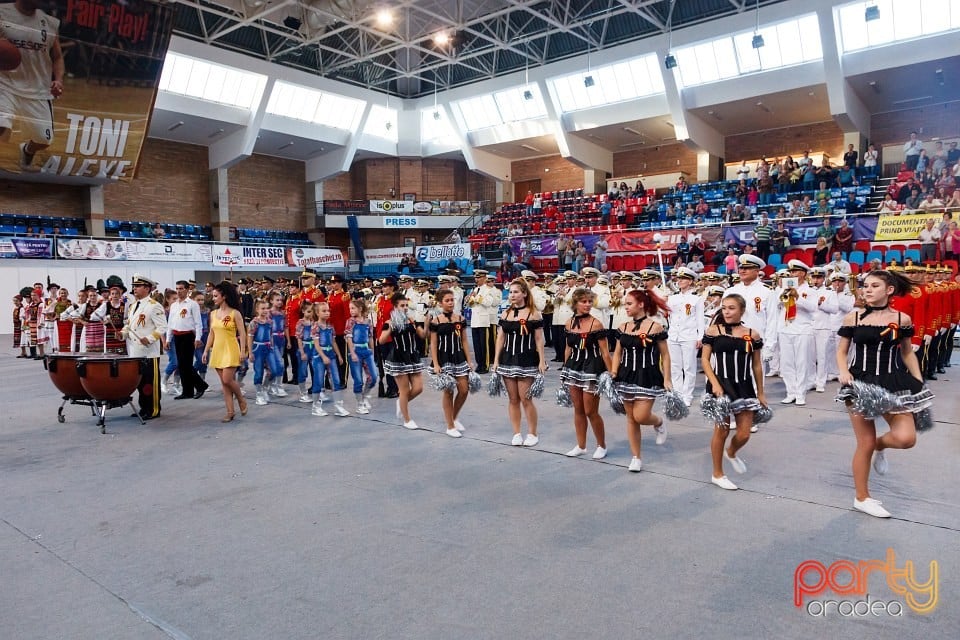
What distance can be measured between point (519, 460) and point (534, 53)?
Result: 26.0 m

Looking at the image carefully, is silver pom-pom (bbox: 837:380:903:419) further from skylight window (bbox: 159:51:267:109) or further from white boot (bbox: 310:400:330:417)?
skylight window (bbox: 159:51:267:109)

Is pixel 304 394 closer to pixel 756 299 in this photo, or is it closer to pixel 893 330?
pixel 756 299

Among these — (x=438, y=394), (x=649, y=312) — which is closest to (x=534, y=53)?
(x=438, y=394)

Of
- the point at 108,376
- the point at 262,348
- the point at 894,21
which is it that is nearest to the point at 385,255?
the point at 894,21

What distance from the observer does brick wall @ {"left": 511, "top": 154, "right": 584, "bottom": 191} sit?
112 feet

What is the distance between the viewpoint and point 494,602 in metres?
3.24

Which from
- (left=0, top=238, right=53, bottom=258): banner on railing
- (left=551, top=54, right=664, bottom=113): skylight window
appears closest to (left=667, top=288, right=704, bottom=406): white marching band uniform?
(left=551, top=54, right=664, bottom=113): skylight window

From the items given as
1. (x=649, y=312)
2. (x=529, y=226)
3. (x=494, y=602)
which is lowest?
(x=494, y=602)

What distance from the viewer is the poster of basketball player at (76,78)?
17.9m

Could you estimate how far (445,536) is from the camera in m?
4.10

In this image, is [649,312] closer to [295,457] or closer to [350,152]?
[295,457]

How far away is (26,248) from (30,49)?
6.88 m

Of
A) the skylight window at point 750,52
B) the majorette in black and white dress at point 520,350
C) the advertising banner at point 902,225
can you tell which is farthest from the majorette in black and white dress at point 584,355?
the skylight window at point 750,52

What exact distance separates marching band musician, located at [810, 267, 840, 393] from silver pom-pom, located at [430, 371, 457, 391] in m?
5.62
